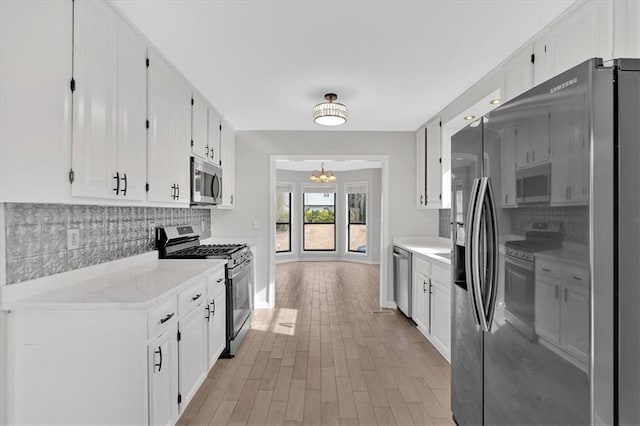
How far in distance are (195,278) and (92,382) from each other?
0.81m

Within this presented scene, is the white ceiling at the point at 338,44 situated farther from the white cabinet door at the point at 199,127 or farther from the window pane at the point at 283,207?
the window pane at the point at 283,207

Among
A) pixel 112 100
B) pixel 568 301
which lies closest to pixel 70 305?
pixel 112 100

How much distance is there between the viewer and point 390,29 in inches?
82.4

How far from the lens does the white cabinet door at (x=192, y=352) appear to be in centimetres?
207

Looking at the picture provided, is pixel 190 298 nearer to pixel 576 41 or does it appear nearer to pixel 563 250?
pixel 563 250

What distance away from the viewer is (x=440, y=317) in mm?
3113

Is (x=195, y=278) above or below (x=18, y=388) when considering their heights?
above

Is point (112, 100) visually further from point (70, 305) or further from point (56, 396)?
point (56, 396)

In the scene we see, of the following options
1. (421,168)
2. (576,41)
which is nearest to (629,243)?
(576,41)

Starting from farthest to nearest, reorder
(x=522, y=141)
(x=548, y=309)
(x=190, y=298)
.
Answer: (x=190, y=298) → (x=522, y=141) → (x=548, y=309)

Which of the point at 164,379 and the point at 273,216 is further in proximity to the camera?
the point at 273,216

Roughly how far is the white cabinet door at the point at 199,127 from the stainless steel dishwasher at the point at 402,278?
8.53 feet

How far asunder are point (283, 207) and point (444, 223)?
5.28 metres

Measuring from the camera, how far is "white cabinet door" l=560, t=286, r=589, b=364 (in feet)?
3.36
